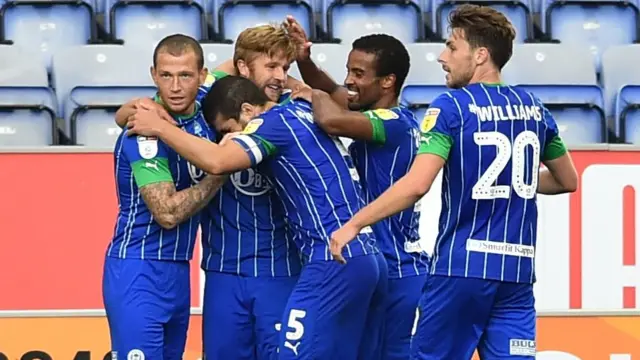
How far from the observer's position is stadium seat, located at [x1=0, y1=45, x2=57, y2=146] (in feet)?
25.5

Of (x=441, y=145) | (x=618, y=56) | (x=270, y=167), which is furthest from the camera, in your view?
(x=618, y=56)

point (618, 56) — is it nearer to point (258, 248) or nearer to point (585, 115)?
point (585, 115)

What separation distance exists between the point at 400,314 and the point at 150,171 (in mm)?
1245

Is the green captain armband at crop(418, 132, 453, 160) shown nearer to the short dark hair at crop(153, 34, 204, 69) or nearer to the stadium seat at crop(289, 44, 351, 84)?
the short dark hair at crop(153, 34, 204, 69)

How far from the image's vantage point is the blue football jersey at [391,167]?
5.33 m

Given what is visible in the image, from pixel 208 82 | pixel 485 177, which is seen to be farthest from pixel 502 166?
pixel 208 82

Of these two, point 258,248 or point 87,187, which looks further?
point 87,187

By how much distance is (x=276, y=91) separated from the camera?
5.53 meters

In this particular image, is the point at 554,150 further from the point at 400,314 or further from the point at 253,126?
the point at 253,126

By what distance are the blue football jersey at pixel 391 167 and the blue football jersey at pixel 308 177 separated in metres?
0.27

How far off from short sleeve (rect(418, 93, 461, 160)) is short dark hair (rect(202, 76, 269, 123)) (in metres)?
0.73

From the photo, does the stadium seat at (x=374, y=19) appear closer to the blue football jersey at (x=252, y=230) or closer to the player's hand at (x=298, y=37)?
the player's hand at (x=298, y=37)

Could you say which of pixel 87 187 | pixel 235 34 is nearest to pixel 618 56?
pixel 235 34

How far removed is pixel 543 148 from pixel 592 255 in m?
1.73
